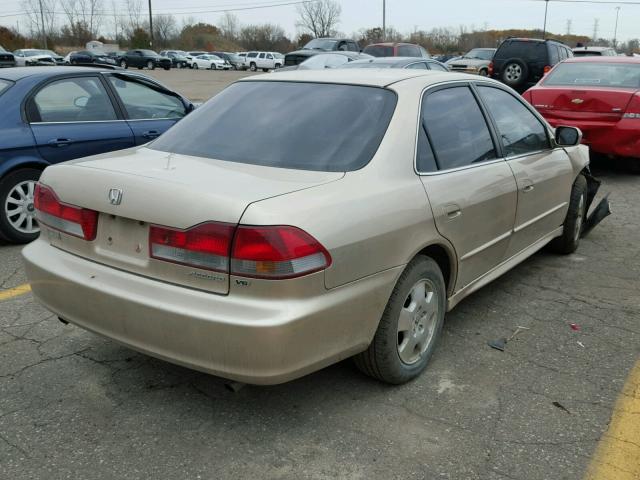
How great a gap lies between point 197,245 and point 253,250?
24 centimetres

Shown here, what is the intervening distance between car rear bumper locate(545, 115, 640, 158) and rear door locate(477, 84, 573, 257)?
12.1ft

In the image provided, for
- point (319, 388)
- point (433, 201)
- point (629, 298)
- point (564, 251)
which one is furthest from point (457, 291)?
point (564, 251)

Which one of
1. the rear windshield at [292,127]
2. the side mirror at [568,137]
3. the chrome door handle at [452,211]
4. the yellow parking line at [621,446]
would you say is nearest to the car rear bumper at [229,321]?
the chrome door handle at [452,211]

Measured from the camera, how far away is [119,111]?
6.22 m

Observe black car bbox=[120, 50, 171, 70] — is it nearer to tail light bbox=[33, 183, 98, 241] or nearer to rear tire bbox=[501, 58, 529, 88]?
rear tire bbox=[501, 58, 529, 88]

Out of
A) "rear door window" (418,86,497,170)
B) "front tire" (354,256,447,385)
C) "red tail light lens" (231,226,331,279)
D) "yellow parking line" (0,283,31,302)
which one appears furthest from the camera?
"yellow parking line" (0,283,31,302)

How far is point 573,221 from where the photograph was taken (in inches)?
210

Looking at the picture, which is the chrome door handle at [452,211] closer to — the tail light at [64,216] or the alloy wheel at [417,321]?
the alloy wheel at [417,321]

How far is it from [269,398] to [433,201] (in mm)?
1251

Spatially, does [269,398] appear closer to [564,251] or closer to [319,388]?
[319,388]

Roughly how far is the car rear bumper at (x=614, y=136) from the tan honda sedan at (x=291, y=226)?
485 centimetres

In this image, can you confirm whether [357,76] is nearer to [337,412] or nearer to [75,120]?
[337,412]

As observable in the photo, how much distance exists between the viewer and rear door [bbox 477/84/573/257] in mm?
4141

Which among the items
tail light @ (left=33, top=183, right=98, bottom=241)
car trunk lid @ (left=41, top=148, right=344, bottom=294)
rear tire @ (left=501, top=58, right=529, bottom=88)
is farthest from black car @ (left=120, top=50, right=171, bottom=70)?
car trunk lid @ (left=41, top=148, right=344, bottom=294)
